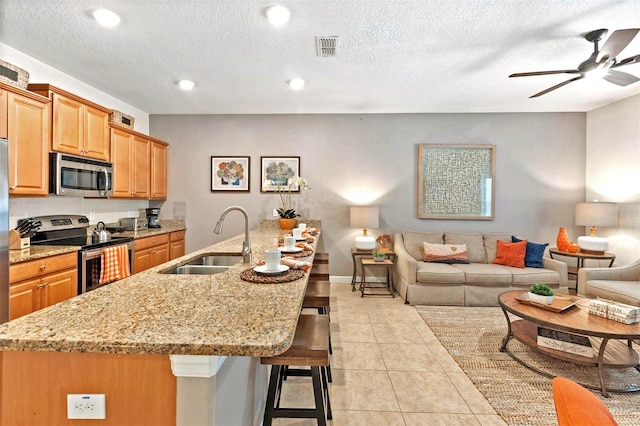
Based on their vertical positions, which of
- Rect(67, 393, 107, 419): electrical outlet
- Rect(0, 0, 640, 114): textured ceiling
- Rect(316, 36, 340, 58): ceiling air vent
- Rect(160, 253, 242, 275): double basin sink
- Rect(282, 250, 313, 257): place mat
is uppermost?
Rect(0, 0, 640, 114): textured ceiling

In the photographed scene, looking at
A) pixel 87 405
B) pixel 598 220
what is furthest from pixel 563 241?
pixel 87 405

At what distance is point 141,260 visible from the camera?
3660 mm

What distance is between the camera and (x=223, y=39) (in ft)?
8.45

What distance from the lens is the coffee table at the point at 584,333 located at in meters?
2.05

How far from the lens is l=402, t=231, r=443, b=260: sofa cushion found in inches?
173

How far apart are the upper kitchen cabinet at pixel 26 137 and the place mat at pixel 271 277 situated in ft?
7.78

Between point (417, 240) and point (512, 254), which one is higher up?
point (417, 240)

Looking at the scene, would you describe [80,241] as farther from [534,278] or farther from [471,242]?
[534,278]

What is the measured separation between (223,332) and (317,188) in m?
4.06

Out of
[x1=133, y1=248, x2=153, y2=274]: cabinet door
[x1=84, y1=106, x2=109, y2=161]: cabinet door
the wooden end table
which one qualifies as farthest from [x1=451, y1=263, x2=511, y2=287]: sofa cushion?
[x1=84, y1=106, x2=109, y2=161]: cabinet door

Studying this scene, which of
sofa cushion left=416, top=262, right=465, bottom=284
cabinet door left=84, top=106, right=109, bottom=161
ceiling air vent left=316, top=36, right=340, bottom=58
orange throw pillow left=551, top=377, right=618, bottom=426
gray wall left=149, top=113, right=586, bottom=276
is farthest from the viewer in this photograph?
gray wall left=149, top=113, right=586, bottom=276

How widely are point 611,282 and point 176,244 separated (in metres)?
5.51

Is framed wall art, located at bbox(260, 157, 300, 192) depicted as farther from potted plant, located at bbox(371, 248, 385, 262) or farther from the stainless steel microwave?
the stainless steel microwave

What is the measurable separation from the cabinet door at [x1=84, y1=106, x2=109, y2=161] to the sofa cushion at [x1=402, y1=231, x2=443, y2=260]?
403cm
